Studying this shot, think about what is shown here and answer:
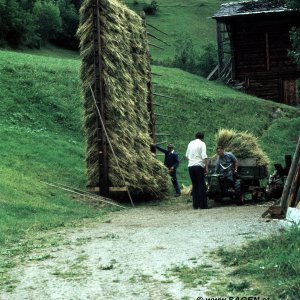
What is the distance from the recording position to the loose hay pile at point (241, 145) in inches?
740

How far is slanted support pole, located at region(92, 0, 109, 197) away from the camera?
18.6 meters

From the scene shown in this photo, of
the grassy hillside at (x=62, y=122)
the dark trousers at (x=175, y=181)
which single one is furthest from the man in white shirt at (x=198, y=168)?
the dark trousers at (x=175, y=181)

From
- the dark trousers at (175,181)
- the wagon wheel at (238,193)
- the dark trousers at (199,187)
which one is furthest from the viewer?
the dark trousers at (175,181)

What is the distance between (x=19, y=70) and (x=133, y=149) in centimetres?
1417

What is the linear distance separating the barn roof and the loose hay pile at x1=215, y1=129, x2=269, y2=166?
2446 centimetres

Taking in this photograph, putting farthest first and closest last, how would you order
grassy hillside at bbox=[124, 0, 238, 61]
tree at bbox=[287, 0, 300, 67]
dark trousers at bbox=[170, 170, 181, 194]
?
grassy hillside at bbox=[124, 0, 238, 61], dark trousers at bbox=[170, 170, 181, 194], tree at bbox=[287, 0, 300, 67]

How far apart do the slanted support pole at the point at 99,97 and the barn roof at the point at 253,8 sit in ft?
82.1

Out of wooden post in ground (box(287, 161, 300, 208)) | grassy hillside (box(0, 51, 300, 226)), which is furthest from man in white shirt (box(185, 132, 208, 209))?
wooden post in ground (box(287, 161, 300, 208))

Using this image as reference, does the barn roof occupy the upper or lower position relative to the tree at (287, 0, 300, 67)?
upper

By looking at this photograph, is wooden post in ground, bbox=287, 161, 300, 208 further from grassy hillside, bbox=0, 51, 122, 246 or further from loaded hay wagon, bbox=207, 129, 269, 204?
loaded hay wagon, bbox=207, 129, 269, 204

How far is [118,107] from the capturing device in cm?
1883

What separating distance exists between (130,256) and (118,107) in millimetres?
9633

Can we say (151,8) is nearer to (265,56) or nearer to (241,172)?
(265,56)

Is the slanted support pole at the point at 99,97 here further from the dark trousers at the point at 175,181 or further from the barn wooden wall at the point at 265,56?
the barn wooden wall at the point at 265,56
